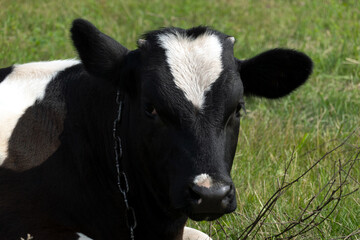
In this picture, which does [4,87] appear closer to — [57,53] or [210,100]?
[210,100]

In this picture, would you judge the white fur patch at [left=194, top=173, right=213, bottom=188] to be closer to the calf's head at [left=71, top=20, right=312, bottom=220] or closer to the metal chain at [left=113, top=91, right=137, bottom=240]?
the calf's head at [left=71, top=20, right=312, bottom=220]

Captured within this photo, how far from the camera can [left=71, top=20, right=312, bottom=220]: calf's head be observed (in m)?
4.05

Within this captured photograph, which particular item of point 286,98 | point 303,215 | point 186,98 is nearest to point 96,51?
point 186,98

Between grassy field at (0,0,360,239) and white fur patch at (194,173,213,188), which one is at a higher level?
white fur patch at (194,173,213,188)

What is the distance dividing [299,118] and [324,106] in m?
0.39

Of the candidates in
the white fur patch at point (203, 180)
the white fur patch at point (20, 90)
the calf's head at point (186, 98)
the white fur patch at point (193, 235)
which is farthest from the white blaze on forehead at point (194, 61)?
the white fur patch at point (193, 235)

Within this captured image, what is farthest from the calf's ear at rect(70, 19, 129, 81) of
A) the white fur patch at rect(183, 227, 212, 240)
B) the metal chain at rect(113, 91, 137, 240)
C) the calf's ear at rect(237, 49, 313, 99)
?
the white fur patch at rect(183, 227, 212, 240)

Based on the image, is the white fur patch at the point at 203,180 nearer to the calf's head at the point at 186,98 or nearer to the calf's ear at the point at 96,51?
the calf's head at the point at 186,98

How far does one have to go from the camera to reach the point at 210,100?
4250 millimetres

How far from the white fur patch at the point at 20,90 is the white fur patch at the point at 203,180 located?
149cm

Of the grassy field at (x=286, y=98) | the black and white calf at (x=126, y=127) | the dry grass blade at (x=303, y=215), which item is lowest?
the grassy field at (x=286, y=98)

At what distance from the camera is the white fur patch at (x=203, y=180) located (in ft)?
12.9

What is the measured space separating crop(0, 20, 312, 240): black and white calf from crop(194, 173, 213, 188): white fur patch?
5cm

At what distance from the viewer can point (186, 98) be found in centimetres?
423
